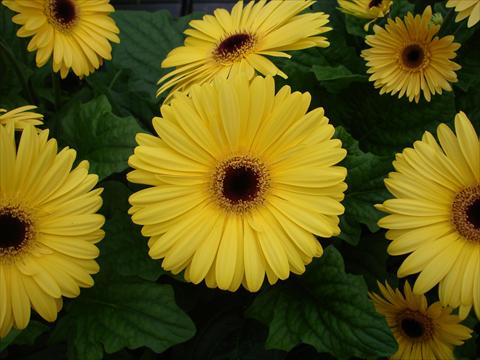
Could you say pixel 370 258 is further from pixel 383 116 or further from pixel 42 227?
pixel 42 227

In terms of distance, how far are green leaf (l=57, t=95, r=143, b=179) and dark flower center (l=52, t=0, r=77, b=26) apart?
17 cm

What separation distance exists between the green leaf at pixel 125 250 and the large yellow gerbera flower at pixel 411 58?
1.69ft

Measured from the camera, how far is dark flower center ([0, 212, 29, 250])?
2.64ft

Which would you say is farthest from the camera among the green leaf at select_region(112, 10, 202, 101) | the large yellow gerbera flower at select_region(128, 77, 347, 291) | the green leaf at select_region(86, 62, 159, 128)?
the green leaf at select_region(112, 10, 202, 101)

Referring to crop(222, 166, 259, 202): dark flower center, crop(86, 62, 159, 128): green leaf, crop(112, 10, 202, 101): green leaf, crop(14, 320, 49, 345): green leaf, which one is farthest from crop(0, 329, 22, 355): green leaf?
crop(112, 10, 202, 101): green leaf

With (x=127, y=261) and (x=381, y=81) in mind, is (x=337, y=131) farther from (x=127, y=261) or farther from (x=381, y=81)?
(x=127, y=261)

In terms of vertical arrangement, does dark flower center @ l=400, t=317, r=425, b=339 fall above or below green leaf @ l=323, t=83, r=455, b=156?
below

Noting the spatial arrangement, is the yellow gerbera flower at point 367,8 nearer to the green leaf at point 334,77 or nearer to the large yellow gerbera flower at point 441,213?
the green leaf at point 334,77

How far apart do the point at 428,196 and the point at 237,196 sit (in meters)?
0.27

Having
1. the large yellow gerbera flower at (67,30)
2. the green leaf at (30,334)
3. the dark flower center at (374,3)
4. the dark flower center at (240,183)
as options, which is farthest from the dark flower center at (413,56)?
the green leaf at (30,334)

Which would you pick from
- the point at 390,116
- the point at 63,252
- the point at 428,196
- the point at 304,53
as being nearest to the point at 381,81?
the point at 390,116

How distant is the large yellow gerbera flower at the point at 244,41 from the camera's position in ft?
3.07

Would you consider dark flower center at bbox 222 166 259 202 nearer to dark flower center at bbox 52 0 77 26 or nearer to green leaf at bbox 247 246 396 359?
green leaf at bbox 247 246 396 359

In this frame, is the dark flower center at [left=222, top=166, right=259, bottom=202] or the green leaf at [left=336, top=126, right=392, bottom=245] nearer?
the dark flower center at [left=222, top=166, right=259, bottom=202]
